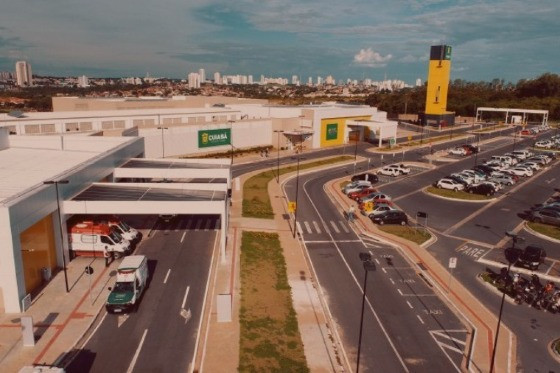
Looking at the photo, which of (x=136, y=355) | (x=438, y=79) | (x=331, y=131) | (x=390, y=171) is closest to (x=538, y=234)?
(x=390, y=171)

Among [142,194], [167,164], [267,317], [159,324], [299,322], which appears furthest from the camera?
[167,164]

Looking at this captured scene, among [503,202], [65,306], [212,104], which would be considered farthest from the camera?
[212,104]

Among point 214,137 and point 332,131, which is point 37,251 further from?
point 332,131

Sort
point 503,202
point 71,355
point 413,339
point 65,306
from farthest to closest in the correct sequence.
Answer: point 503,202
point 65,306
point 413,339
point 71,355

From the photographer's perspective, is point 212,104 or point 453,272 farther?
point 212,104

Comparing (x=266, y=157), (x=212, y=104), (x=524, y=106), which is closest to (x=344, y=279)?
(x=266, y=157)

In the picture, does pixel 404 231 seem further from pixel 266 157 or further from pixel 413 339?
pixel 266 157
